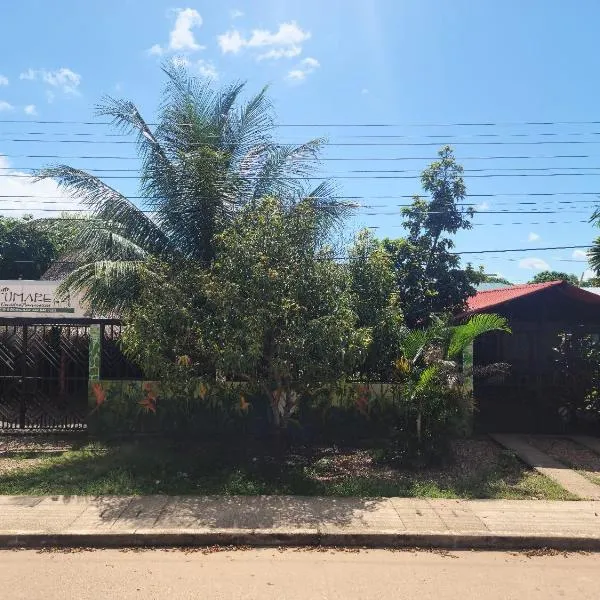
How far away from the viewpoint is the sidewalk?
18.2 ft

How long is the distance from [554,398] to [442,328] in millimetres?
3548

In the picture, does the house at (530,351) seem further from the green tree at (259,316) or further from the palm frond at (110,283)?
the palm frond at (110,283)

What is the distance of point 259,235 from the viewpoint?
7.80 metres

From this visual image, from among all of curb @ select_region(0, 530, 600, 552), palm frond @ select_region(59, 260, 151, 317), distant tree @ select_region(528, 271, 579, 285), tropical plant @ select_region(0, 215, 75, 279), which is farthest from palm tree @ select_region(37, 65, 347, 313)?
distant tree @ select_region(528, 271, 579, 285)

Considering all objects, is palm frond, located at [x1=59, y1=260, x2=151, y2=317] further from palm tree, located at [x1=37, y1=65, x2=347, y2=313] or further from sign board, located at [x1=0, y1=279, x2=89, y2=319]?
sign board, located at [x1=0, y1=279, x2=89, y2=319]

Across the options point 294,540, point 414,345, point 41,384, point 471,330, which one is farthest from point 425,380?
point 41,384

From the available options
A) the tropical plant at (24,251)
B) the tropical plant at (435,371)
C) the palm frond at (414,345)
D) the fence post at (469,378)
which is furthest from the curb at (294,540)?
the tropical plant at (24,251)

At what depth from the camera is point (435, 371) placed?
8414 millimetres

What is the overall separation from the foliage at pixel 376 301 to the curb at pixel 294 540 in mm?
3641

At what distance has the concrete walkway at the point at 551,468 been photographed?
752 cm

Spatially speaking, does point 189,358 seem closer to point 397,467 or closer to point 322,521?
point 322,521

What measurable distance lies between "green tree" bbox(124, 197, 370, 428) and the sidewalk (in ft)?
5.58

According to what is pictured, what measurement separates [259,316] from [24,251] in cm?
2847

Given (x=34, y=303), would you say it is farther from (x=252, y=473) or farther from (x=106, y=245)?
(x=252, y=473)
